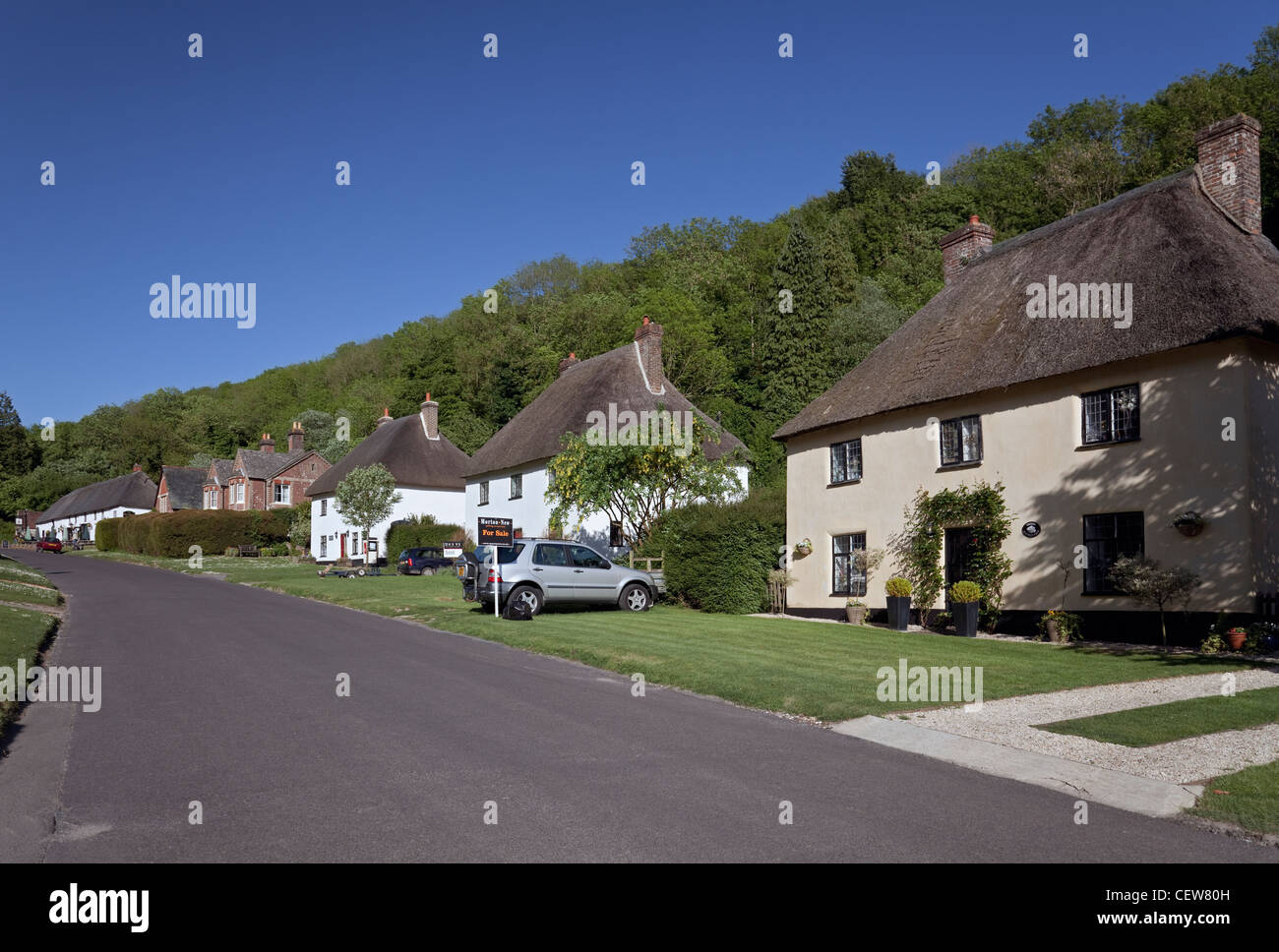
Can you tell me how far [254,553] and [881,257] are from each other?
4650 cm

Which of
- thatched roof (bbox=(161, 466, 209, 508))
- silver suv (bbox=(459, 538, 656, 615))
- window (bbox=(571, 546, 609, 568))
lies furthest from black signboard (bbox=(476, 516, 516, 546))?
thatched roof (bbox=(161, 466, 209, 508))

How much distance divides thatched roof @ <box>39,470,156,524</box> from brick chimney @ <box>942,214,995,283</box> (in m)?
86.6

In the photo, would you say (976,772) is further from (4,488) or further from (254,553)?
(4,488)

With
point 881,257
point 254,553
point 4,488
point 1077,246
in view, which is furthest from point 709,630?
point 4,488

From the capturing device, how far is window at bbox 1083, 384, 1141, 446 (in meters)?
17.8

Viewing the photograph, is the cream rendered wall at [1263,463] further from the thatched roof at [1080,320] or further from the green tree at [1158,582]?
the green tree at [1158,582]

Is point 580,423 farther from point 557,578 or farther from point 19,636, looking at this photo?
point 19,636

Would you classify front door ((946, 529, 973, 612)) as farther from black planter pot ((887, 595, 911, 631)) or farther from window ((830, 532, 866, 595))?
window ((830, 532, 866, 595))

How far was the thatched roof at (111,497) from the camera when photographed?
300 feet

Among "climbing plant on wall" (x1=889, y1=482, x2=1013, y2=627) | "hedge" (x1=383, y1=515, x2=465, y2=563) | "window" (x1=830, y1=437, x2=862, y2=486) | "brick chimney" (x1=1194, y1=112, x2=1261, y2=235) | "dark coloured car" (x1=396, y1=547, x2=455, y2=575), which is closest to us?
"climbing plant on wall" (x1=889, y1=482, x2=1013, y2=627)

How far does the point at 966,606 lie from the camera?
19234 mm

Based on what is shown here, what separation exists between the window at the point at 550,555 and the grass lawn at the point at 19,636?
10.0 m

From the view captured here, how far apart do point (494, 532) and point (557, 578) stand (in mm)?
2043
